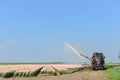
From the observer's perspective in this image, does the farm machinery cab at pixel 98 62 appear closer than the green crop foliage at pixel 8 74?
No

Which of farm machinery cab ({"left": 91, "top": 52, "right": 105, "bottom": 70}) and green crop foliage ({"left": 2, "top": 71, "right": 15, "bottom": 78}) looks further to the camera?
farm machinery cab ({"left": 91, "top": 52, "right": 105, "bottom": 70})

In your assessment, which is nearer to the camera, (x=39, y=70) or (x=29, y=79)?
(x=29, y=79)

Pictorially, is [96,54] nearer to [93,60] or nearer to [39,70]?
[93,60]

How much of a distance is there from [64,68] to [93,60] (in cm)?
493

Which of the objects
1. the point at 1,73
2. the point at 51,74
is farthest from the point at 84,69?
the point at 1,73

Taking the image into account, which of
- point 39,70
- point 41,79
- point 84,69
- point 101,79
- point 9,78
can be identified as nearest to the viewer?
point 101,79

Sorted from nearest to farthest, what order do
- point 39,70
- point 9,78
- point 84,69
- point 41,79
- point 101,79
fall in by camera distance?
point 101,79, point 41,79, point 9,78, point 39,70, point 84,69

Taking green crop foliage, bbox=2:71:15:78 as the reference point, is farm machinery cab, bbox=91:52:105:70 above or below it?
above

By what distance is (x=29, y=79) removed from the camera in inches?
1490

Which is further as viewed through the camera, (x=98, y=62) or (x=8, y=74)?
(x=98, y=62)

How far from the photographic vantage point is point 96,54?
4900cm

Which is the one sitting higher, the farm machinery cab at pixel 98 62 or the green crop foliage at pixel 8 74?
the farm machinery cab at pixel 98 62

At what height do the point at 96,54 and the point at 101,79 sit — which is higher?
the point at 96,54

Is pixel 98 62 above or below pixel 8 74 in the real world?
above
